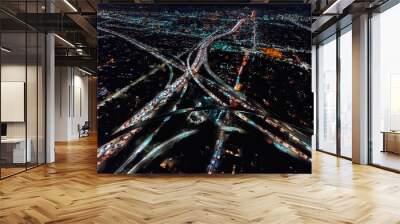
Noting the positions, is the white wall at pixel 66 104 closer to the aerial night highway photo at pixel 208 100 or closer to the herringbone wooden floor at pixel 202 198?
the herringbone wooden floor at pixel 202 198

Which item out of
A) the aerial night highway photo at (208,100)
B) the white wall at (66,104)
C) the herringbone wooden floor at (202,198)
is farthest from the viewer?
the white wall at (66,104)

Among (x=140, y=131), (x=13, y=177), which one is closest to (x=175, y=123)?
(x=140, y=131)

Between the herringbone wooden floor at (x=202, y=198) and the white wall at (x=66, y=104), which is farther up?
the white wall at (x=66, y=104)

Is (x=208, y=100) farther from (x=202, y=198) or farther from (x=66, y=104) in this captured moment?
(x=66, y=104)

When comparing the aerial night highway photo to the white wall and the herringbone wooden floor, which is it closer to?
the herringbone wooden floor

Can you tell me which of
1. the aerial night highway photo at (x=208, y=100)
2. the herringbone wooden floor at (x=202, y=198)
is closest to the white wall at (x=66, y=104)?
the herringbone wooden floor at (x=202, y=198)

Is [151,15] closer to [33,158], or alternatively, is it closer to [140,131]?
[140,131]
